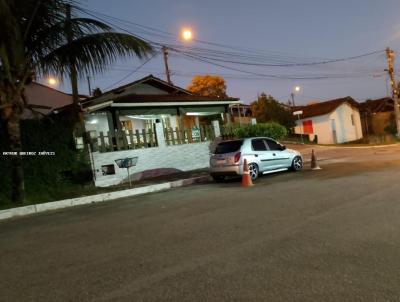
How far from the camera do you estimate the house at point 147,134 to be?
16781mm

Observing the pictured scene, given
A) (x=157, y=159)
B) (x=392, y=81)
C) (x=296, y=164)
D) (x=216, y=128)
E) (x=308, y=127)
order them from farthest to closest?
(x=308, y=127) < (x=392, y=81) < (x=216, y=128) < (x=157, y=159) < (x=296, y=164)

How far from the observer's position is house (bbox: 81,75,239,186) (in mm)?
16781

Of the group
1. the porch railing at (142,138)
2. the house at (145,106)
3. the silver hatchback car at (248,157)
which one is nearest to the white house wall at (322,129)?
the house at (145,106)

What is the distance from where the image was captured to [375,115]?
49.4 metres

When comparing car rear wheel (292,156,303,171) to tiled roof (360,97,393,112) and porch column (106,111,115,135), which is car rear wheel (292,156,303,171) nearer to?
porch column (106,111,115,135)

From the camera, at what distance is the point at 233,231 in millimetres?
6641

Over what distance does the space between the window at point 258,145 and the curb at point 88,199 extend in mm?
2563

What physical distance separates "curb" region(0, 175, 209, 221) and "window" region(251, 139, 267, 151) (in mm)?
2563

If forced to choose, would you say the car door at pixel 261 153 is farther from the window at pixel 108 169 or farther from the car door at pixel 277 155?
the window at pixel 108 169

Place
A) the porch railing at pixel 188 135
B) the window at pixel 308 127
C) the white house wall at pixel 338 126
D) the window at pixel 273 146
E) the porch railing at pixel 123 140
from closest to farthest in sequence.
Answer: the window at pixel 273 146 < the porch railing at pixel 123 140 < the porch railing at pixel 188 135 < the white house wall at pixel 338 126 < the window at pixel 308 127

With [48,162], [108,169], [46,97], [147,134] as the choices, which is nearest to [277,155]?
[147,134]

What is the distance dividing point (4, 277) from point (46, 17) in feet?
28.9

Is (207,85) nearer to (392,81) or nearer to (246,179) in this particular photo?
(392,81)

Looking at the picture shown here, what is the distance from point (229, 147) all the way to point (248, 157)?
31.5 inches
